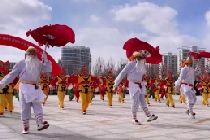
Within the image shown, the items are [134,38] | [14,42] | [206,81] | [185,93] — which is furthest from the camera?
[206,81]

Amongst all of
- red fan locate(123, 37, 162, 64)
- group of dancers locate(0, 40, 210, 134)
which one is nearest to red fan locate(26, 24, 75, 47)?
group of dancers locate(0, 40, 210, 134)

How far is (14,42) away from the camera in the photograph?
749 centimetres

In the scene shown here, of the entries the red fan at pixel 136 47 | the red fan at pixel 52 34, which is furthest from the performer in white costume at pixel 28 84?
the red fan at pixel 136 47

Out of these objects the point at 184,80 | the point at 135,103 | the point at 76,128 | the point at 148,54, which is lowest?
the point at 76,128

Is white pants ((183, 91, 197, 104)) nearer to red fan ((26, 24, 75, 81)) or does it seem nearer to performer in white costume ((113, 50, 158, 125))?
performer in white costume ((113, 50, 158, 125))

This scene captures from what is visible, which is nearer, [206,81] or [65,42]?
[65,42]

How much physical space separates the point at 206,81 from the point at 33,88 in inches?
477

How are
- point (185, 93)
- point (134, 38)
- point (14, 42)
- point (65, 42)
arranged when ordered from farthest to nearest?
point (185, 93) → point (134, 38) → point (14, 42) → point (65, 42)

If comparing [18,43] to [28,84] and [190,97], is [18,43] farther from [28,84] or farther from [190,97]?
[190,97]

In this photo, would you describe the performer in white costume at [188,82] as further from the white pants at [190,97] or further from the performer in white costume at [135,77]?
the performer in white costume at [135,77]

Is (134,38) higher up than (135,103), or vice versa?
(134,38)

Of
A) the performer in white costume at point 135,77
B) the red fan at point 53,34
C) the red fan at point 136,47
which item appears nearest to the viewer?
the red fan at point 53,34

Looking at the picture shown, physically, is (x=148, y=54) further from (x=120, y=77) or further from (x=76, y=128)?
(x=76, y=128)

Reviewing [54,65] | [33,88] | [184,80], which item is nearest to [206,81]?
[184,80]
